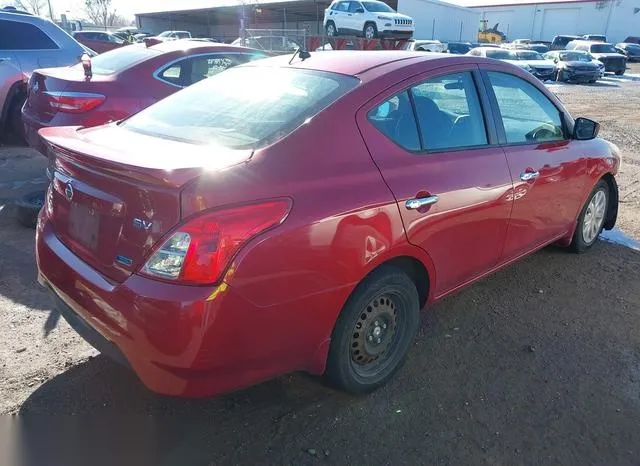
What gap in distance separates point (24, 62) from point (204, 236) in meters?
6.99

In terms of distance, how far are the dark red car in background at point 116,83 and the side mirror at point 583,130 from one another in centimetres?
410

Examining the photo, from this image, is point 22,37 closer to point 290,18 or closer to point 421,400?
point 421,400

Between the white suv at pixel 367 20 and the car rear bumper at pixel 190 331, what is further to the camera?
the white suv at pixel 367 20

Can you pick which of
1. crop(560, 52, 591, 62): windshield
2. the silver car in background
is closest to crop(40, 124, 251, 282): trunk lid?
the silver car in background

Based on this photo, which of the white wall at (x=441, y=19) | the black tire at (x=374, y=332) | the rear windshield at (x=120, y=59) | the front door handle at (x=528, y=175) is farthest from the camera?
the white wall at (x=441, y=19)

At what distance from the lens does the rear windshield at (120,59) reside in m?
5.80

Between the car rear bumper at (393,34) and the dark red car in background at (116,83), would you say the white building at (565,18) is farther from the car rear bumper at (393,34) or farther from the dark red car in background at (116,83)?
the dark red car in background at (116,83)

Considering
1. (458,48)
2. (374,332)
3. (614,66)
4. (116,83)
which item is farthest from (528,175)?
(614,66)

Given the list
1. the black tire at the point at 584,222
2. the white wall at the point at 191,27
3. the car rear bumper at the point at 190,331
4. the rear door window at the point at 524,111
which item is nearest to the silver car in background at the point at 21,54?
the car rear bumper at the point at 190,331

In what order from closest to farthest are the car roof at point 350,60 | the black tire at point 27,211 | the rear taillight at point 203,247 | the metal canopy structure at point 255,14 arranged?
the rear taillight at point 203,247 < the car roof at point 350,60 < the black tire at point 27,211 < the metal canopy structure at point 255,14

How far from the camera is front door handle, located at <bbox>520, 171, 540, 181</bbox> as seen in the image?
132 inches

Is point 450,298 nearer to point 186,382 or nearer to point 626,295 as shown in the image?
point 626,295

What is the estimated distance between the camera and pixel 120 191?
84.0 inches

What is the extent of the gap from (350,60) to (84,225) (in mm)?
1672
